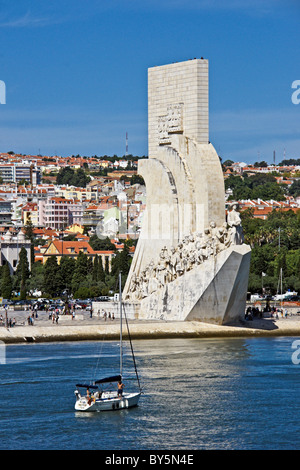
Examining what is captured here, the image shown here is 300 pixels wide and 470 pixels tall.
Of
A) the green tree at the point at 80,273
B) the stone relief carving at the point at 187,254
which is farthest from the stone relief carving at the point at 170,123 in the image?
the green tree at the point at 80,273

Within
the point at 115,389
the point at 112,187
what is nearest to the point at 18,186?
the point at 112,187

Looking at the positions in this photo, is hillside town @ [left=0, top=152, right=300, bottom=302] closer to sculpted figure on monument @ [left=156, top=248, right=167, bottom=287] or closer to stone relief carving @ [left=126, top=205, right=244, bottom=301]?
stone relief carving @ [left=126, top=205, right=244, bottom=301]

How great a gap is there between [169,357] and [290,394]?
6887 mm

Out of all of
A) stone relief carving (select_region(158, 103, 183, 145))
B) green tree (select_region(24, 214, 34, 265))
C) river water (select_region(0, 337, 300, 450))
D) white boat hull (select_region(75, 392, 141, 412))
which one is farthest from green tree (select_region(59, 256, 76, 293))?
white boat hull (select_region(75, 392, 141, 412))

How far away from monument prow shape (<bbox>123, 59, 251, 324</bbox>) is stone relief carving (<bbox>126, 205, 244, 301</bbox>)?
3 cm

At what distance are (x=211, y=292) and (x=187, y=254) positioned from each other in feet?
5.98

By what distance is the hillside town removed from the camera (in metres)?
85.8

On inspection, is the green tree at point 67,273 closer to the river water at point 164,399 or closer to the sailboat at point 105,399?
the river water at point 164,399

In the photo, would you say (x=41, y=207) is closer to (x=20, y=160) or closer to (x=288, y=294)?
(x=20, y=160)

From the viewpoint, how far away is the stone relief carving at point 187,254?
3897cm

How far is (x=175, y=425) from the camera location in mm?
24062

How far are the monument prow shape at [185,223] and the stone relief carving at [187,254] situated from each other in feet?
0.10
